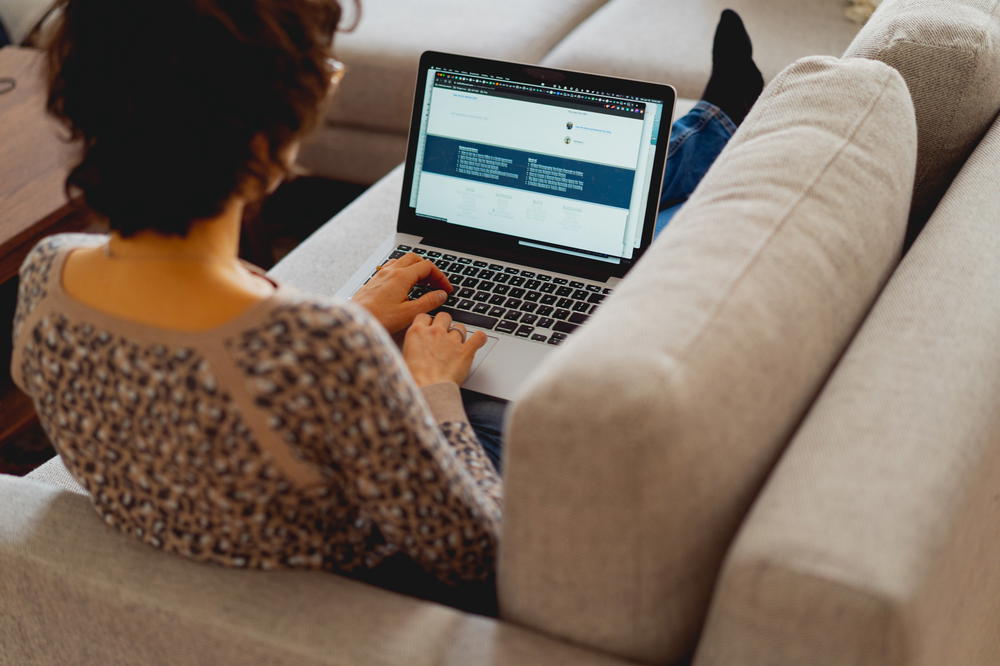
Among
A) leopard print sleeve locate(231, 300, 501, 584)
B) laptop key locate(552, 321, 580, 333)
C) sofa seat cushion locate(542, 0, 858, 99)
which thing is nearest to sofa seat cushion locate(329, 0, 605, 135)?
sofa seat cushion locate(542, 0, 858, 99)

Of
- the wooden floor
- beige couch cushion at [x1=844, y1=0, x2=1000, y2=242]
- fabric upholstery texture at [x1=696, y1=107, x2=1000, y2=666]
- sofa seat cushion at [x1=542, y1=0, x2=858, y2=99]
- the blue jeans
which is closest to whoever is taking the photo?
fabric upholstery texture at [x1=696, y1=107, x2=1000, y2=666]

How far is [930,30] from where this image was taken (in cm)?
104

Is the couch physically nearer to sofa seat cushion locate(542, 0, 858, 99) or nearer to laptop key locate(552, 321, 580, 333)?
laptop key locate(552, 321, 580, 333)

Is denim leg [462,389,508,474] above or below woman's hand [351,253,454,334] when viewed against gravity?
below

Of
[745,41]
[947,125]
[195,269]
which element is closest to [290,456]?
[195,269]

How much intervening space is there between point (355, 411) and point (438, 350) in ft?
1.47

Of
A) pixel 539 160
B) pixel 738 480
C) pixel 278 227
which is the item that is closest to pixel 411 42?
pixel 278 227

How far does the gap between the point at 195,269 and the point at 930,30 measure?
2.80 ft

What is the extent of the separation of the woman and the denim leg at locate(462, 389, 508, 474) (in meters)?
0.29

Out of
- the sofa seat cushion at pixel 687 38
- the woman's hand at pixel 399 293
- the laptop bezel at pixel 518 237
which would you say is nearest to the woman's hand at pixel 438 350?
the woman's hand at pixel 399 293

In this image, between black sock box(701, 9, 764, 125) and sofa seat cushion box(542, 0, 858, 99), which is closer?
black sock box(701, 9, 764, 125)

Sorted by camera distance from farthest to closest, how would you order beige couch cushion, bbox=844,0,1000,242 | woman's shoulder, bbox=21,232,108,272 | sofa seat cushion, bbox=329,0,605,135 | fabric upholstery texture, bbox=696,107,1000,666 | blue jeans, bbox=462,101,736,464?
sofa seat cushion, bbox=329,0,605,135
blue jeans, bbox=462,101,736,464
beige couch cushion, bbox=844,0,1000,242
woman's shoulder, bbox=21,232,108,272
fabric upholstery texture, bbox=696,107,1000,666

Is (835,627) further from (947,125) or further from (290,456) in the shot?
(947,125)

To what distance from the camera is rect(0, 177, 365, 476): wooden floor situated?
1.91m
